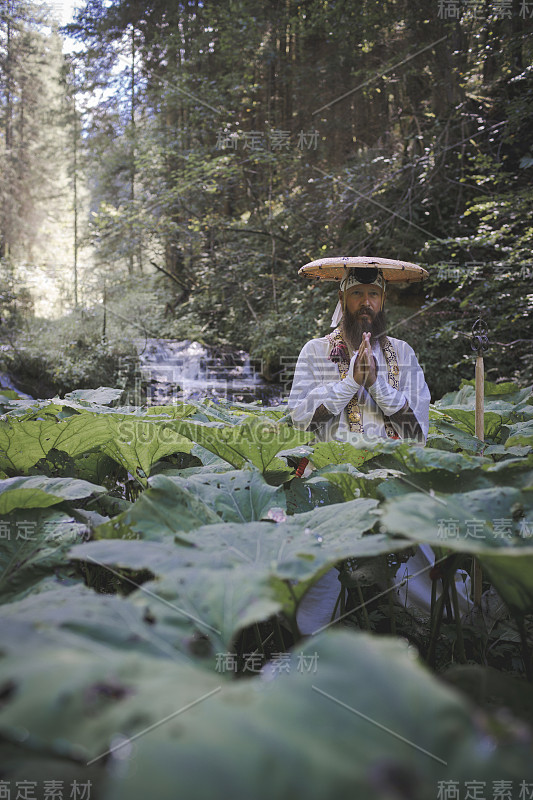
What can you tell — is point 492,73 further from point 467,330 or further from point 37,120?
point 37,120

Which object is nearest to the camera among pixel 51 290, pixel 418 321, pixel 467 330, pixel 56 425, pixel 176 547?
pixel 176 547

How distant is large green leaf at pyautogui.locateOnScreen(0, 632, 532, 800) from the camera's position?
15.2 inches

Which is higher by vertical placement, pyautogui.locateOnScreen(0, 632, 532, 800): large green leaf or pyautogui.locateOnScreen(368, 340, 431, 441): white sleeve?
pyautogui.locateOnScreen(368, 340, 431, 441): white sleeve

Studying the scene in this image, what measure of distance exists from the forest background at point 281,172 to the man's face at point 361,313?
110 inches

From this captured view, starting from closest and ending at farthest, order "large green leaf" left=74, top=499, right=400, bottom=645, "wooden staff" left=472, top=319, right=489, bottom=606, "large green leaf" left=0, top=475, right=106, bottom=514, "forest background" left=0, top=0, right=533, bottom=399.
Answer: "large green leaf" left=74, top=499, right=400, bottom=645
"large green leaf" left=0, top=475, right=106, bottom=514
"wooden staff" left=472, top=319, right=489, bottom=606
"forest background" left=0, top=0, right=533, bottom=399

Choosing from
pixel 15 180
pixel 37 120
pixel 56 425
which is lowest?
pixel 56 425

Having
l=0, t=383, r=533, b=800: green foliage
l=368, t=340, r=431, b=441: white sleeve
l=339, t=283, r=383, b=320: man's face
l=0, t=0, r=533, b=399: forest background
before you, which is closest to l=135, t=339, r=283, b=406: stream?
l=0, t=0, r=533, b=399: forest background

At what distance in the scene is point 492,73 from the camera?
797 cm

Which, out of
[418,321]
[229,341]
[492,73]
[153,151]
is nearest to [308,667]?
[418,321]

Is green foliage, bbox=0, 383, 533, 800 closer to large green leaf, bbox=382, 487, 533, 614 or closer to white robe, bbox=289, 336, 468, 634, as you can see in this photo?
large green leaf, bbox=382, 487, 533, 614

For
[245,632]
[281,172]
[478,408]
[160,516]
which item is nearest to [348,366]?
[478,408]

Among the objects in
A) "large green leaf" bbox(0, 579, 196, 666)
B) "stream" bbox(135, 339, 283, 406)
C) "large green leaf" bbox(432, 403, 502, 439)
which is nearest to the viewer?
"large green leaf" bbox(0, 579, 196, 666)

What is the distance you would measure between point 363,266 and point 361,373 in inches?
20.7

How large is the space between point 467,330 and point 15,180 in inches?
716
